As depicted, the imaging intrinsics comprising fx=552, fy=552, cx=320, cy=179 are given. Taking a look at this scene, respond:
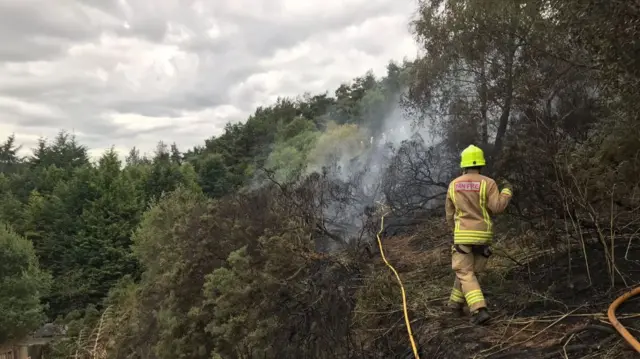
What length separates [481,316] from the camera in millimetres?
4578

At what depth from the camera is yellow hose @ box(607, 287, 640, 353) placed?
3.23m

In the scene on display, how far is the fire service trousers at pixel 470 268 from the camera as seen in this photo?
462cm

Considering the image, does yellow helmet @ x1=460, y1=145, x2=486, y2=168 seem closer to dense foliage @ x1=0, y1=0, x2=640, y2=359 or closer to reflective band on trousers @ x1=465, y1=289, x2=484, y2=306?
dense foliage @ x1=0, y1=0, x2=640, y2=359

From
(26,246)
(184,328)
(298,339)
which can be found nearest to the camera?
(298,339)

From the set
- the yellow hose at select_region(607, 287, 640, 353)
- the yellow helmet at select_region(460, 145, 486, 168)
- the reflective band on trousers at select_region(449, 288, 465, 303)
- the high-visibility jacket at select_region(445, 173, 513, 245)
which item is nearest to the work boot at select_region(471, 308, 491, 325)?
the reflective band on trousers at select_region(449, 288, 465, 303)

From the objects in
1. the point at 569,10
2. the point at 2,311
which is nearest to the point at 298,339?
the point at 569,10

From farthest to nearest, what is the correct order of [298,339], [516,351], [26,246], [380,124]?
[380,124], [26,246], [298,339], [516,351]

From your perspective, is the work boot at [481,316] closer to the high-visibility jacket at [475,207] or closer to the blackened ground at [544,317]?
the blackened ground at [544,317]

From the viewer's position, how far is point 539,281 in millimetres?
5105

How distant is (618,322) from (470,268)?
1.34m

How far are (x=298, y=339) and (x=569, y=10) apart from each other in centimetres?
441

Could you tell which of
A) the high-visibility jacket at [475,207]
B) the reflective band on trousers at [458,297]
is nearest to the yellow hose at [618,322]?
the high-visibility jacket at [475,207]

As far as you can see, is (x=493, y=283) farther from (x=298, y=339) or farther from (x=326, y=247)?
(x=326, y=247)

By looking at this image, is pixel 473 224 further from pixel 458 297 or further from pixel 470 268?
pixel 458 297
